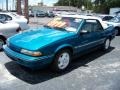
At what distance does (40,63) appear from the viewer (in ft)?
17.4

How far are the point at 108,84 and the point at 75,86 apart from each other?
0.83m

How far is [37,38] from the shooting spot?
229 inches

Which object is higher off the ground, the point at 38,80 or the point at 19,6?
the point at 19,6

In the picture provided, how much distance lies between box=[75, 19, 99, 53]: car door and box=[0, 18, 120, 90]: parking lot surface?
535 millimetres

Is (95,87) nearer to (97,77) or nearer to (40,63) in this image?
(97,77)

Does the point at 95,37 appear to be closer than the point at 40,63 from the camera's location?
No

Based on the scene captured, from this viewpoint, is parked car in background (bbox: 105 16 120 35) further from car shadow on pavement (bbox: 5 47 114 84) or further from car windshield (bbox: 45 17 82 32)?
car shadow on pavement (bbox: 5 47 114 84)

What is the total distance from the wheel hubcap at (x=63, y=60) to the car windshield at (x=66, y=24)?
33.7 inches

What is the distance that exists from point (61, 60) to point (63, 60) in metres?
0.09

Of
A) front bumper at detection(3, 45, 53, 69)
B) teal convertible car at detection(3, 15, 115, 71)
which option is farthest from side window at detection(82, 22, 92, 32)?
front bumper at detection(3, 45, 53, 69)

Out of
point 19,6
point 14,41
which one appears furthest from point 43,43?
point 19,6

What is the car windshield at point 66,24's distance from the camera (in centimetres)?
661

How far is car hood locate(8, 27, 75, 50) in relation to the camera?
17.9 ft

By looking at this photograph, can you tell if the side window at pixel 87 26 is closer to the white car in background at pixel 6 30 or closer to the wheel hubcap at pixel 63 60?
the wheel hubcap at pixel 63 60
